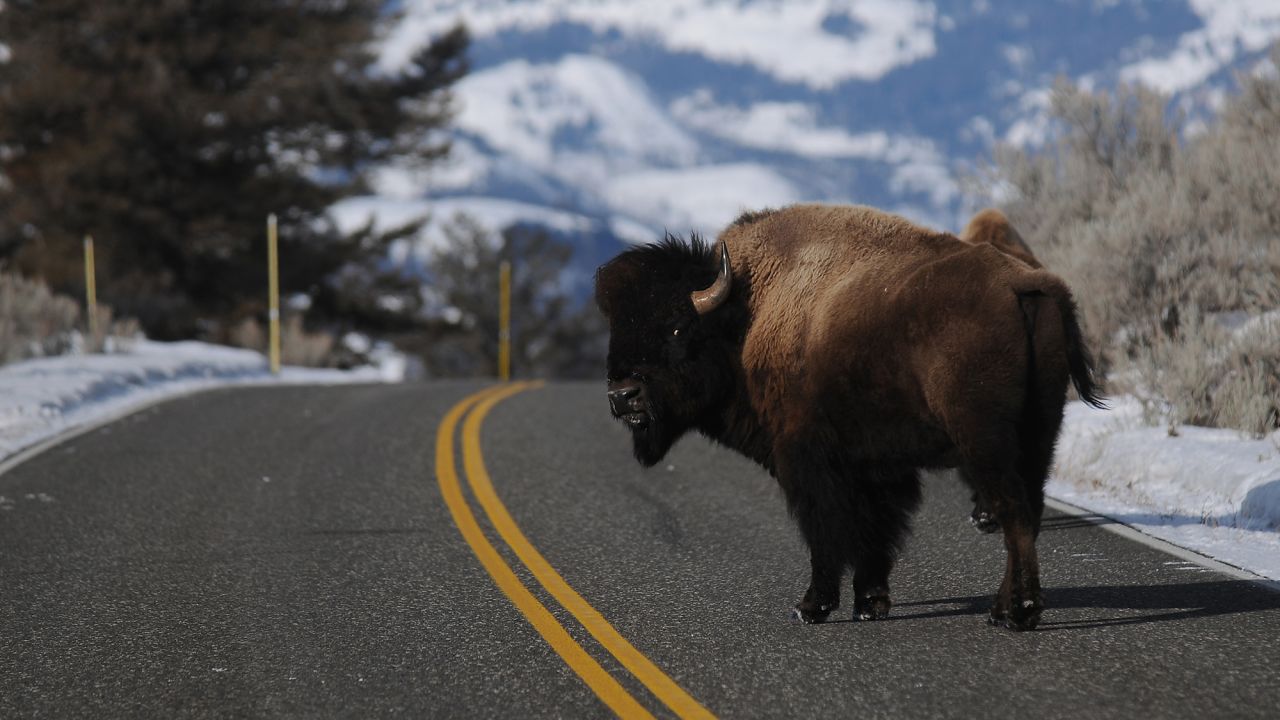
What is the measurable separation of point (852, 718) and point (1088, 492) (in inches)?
204

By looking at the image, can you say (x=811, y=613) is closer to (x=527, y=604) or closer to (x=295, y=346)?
(x=527, y=604)

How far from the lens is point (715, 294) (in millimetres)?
6242

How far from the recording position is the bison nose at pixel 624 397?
6.16 meters

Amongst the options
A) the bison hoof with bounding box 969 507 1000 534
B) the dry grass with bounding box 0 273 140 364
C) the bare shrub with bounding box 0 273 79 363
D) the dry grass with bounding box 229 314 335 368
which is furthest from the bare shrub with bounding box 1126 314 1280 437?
the dry grass with bounding box 229 314 335 368

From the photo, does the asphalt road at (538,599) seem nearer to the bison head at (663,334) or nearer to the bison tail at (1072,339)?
the bison head at (663,334)

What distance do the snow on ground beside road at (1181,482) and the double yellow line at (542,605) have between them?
3.22m

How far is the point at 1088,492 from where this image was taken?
9.34 metres

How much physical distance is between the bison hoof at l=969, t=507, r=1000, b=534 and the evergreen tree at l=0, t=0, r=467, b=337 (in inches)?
954

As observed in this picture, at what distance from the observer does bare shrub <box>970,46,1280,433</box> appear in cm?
995

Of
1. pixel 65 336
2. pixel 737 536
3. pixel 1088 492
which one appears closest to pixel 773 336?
pixel 737 536

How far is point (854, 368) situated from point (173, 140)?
27.5 meters

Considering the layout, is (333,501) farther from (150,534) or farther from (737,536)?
(737,536)

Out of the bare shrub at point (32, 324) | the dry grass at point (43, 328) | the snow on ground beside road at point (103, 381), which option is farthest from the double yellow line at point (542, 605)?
the dry grass at point (43, 328)

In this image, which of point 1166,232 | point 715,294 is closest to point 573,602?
point 715,294
